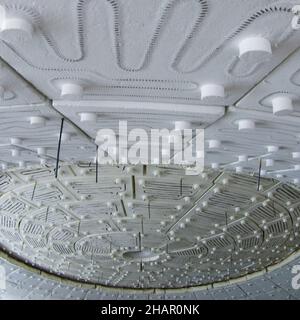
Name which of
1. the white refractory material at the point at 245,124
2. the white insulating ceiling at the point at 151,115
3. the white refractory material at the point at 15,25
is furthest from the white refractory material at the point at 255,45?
the white refractory material at the point at 245,124

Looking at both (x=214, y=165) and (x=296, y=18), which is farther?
(x=214, y=165)

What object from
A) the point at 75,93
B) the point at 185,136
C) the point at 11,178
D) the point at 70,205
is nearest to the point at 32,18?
the point at 75,93

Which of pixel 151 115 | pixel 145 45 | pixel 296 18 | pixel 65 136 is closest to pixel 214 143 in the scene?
pixel 151 115

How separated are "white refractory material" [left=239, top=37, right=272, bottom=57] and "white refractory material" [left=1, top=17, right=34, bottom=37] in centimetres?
119

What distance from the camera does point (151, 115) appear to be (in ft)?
13.1

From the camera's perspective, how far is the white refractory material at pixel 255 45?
249cm

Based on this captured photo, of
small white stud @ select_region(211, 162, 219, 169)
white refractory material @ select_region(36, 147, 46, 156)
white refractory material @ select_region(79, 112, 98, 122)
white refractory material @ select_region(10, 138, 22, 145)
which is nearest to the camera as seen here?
white refractory material @ select_region(79, 112, 98, 122)

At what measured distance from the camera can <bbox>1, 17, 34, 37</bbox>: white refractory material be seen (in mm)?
2305

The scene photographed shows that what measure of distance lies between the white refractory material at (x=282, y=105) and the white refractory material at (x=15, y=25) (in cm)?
195

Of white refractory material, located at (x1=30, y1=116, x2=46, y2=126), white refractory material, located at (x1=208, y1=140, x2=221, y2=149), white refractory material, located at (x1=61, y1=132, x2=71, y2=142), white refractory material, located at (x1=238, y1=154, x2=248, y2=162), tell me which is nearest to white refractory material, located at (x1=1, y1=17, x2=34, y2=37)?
white refractory material, located at (x1=30, y1=116, x2=46, y2=126)

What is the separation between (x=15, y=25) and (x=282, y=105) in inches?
82.1

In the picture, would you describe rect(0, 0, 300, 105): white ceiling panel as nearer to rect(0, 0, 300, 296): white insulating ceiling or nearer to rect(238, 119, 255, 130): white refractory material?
rect(0, 0, 300, 296): white insulating ceiling

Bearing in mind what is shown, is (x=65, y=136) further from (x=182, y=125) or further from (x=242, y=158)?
(x=242, y=158)

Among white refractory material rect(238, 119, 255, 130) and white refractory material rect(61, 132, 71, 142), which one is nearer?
white refractory material rect(238, 119, 255, 130)
